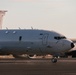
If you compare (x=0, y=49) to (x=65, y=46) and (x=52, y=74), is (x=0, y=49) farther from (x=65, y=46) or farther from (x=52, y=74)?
(x=52, y=74)

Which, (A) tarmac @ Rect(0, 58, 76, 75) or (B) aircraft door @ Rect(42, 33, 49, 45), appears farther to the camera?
(B) aircraft door @ Rect(42, 33, 49, 45)

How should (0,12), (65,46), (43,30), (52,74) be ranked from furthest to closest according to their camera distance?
1. (0,12)
2. (43,30)
3. (65,46)
4. (52,74)

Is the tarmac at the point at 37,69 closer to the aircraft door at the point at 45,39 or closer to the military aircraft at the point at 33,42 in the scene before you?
the military aircraft at the point at 33,42

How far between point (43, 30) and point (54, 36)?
250cm

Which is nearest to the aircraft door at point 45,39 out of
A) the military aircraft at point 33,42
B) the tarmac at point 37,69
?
the military aircraft at point 33,42

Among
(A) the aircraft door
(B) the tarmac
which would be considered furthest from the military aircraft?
(B) the tarmac

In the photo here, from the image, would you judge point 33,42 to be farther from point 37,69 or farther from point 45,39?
point 37,69

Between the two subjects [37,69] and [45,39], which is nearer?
[37,69]

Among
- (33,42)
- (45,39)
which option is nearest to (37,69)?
(45,39)

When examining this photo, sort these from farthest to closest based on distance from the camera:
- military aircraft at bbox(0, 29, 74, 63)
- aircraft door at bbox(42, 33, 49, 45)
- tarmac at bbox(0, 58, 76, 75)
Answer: aircraft door at bbox(42, 33, 49, 45) < military aircraft at bbox(0, 29, 74, 63) < tarmac at bbox(0, 58, 76, 75)

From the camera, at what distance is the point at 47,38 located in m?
48.8

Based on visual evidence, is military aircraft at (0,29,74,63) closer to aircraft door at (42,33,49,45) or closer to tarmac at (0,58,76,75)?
aircraft door at (42,33,49,45)

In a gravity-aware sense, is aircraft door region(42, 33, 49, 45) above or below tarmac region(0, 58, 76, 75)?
above

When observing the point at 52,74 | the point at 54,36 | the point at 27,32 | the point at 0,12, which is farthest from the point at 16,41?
the point at 52,74
